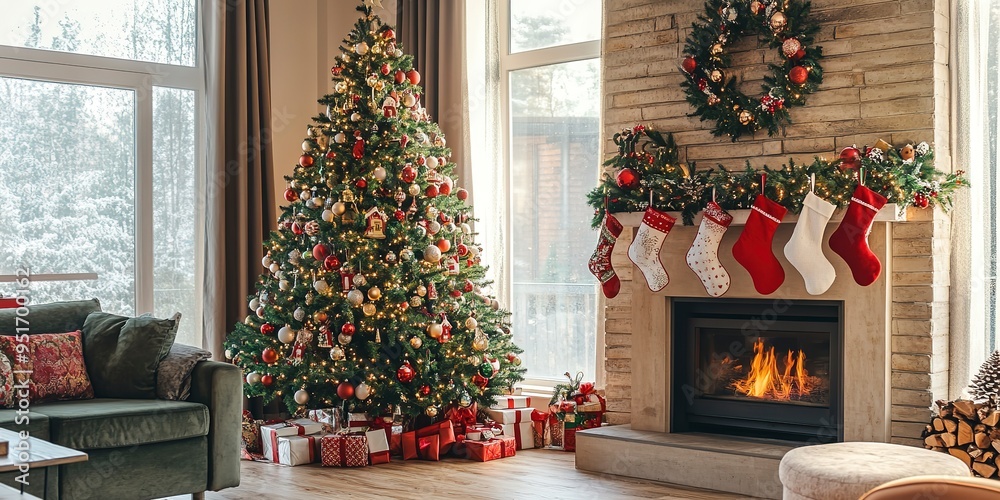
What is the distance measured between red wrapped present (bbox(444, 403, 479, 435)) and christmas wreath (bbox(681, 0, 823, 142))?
6.55 ft

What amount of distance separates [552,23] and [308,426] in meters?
2.75

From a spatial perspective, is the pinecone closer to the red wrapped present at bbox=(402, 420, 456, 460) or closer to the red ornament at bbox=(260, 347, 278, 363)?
the red wrapped present at bbox=(402, 420, 456, 460)

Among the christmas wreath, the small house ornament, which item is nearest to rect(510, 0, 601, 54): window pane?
the christmas wreath

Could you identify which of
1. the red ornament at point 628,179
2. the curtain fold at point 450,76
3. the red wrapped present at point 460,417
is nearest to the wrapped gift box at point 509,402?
the red wrapped present at point 460,417

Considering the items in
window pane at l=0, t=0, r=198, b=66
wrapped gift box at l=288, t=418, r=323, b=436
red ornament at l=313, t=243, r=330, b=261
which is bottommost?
wrapped gift box at l=288, t=418, r=323, b=436

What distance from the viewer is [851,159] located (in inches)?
167

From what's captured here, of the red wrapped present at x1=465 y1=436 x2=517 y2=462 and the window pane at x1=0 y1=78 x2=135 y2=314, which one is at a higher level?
the window pane at x1=0 y1=78 x2=135 y2=314

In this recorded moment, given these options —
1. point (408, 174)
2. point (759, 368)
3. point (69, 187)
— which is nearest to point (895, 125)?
point (759, 368)

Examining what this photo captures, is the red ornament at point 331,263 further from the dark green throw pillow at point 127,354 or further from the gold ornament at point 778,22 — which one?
the gold ornament at point 778,22

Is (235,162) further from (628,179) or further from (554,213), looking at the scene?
(628,179)

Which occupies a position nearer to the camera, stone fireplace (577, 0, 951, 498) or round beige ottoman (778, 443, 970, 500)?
round beige ottoman (778, 443, 970, 500)

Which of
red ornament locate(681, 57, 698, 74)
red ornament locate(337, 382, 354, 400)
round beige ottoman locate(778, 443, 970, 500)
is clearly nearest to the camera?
round beige ottoman locate(778, 443, 970, 500)

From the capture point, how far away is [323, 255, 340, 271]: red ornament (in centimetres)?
505

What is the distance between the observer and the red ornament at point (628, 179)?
4.82 m
